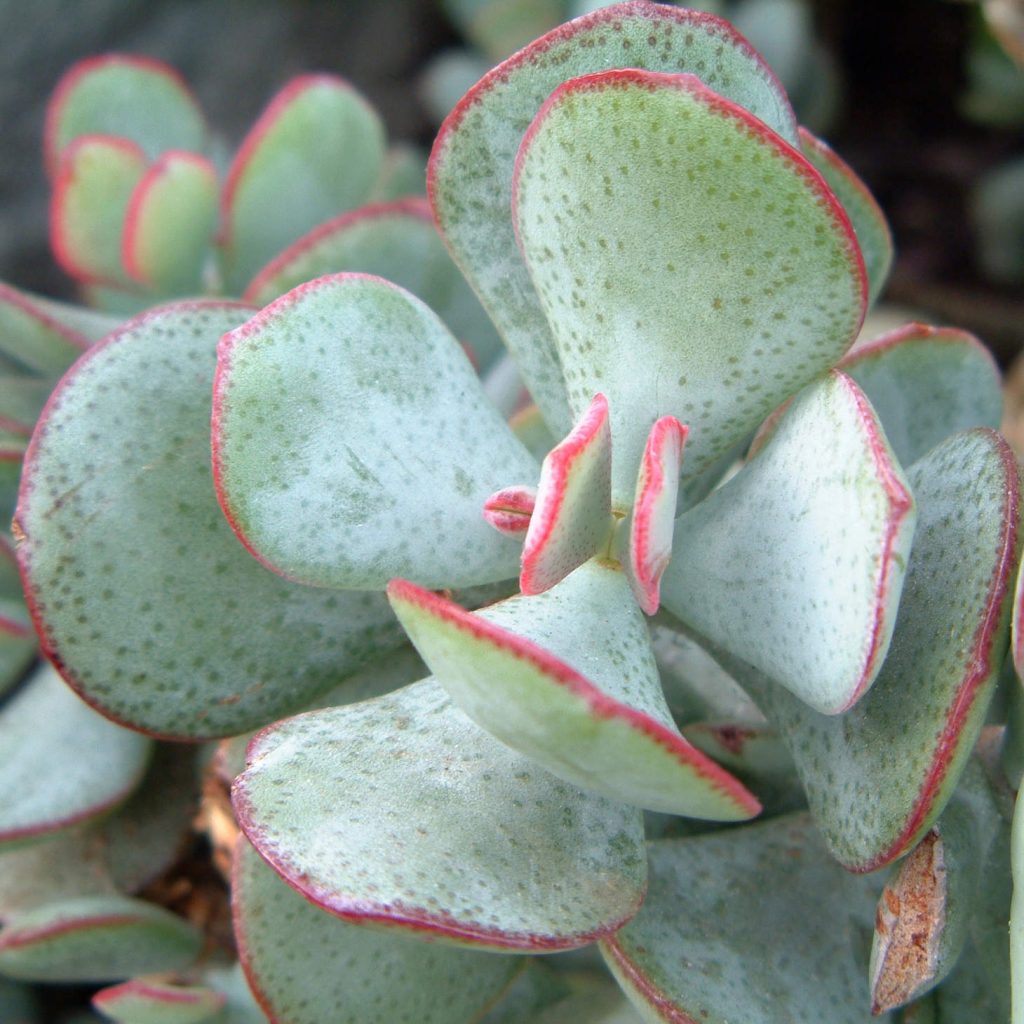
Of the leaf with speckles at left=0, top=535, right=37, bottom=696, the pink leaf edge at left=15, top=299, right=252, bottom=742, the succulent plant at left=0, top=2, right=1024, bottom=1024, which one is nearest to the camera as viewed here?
the succulent plant at left=0, top=2, right=1024, bottom=1024

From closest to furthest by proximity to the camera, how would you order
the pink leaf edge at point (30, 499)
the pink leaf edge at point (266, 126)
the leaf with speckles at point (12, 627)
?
the pink leaf edge at point (30, 499)
the leaf with speckles at point (12, 627)
the pink leaf edge at point (266, 126)

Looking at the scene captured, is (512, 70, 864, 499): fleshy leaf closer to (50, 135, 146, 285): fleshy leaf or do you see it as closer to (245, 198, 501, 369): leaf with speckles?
(245, 198, 501, 369): leaf with speckles

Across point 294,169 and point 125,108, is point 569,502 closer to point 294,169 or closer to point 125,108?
point 294,169

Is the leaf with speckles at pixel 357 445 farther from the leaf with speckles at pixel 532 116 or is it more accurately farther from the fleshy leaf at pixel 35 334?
the fleshy leaf at pixel 35 334

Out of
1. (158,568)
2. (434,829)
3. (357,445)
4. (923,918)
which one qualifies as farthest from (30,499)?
(923,918)

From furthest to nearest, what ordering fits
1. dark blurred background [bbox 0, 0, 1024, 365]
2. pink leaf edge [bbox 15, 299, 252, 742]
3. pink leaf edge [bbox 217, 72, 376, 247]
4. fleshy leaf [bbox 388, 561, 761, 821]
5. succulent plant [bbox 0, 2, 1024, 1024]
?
dark blurred background [bbox 0, 0, 1024, 365] → pink leaf edge [bbox 217, 72, 376, 247] → pink leaf edge [bbox 15, 299, 252, 742] → succulent plant [bbox 0, 2, 1024, 1024] → fleshy leaf [bbox 388, 561, 761, 821]

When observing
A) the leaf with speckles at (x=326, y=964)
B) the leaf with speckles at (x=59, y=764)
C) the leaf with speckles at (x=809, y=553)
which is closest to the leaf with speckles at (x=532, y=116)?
the leaf with speckles at (x=809, y=553)

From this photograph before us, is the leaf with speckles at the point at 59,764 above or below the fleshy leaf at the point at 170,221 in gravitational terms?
below

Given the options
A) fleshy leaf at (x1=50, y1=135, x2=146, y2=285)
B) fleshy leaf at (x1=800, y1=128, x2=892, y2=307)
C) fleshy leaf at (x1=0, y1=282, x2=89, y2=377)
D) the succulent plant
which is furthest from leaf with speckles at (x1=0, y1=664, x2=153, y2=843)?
fleshy leaf at (x1=800, y1=128, x2=892, y2=307)
